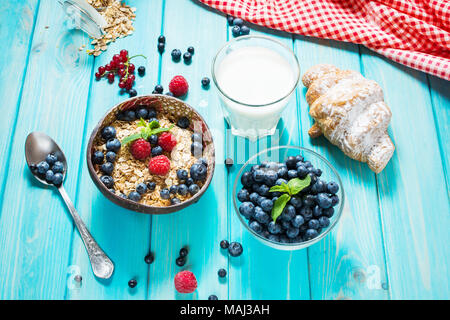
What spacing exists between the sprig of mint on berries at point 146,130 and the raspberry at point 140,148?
15 millimetres


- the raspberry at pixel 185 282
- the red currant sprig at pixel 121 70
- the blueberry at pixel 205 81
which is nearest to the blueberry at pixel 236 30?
the blueberry at pixel 205 81

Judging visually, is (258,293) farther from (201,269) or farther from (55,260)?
(55,260)

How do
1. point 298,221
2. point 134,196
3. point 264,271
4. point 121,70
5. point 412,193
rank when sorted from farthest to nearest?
point 121,70
point 412,193
point 264,271
point 134,196
point 298,221

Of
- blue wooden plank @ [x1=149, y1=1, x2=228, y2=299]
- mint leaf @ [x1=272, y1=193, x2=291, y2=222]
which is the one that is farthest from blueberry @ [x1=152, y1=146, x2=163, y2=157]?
mint leaf @ [x1=272, y1=193, x2=291, y2=222]

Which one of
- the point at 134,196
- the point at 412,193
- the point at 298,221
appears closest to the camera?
the point at 298,221

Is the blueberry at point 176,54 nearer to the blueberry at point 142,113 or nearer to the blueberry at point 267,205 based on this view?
the blueberry at point 142,113

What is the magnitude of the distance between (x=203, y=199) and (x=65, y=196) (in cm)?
51

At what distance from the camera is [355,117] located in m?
1.69

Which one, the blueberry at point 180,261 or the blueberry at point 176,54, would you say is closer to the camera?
the blueberry at point 180,261

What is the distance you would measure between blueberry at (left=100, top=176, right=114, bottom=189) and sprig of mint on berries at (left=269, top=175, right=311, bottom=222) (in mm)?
541

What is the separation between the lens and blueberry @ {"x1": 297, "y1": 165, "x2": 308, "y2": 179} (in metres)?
1.49

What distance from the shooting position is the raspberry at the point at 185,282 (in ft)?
5.11

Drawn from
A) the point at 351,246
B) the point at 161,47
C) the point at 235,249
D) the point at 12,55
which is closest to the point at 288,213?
the point at 235,249

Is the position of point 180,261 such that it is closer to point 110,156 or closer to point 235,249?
point 235,249
